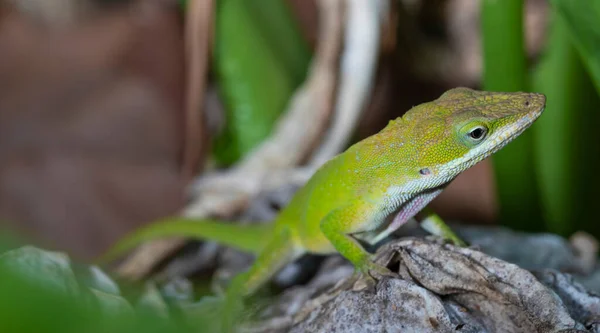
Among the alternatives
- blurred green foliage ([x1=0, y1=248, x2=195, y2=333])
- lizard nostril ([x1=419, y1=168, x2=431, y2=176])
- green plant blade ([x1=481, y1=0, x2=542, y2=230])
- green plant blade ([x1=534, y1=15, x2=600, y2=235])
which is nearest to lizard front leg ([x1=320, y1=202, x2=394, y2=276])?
lizard nostril ([x1=419, y1=168, x2=431, y2=176])

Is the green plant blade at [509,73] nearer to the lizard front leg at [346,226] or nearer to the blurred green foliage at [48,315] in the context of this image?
the lizard front leg at [346,226]

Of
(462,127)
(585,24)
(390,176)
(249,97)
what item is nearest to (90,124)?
(249,97)

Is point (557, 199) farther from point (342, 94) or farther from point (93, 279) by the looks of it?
point (93, 279)

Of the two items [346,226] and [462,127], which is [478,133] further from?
[346,226]

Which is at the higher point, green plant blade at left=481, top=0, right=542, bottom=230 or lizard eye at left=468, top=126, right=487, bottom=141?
green plant blade at left=481, top=0, right=542, bottom=230

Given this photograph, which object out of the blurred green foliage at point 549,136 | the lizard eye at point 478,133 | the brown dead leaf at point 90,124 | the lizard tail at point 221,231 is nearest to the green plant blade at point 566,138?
the blurred green foliage at point 549,136

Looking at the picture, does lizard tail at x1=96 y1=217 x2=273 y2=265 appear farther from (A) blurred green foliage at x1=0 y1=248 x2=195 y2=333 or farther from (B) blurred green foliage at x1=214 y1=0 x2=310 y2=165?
(A) blurred green foliage at x1=0 y1=248 x2=195 y2=333

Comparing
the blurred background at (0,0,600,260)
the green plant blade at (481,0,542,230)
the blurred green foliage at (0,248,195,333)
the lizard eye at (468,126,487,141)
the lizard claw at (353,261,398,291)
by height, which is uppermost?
the blurred background at (0,0,600,260)

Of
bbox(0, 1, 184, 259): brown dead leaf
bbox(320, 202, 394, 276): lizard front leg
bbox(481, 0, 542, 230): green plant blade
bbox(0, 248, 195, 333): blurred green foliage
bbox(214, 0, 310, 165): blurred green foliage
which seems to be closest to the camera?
bbox(0, 248, 195, 333): blurred green foliage
